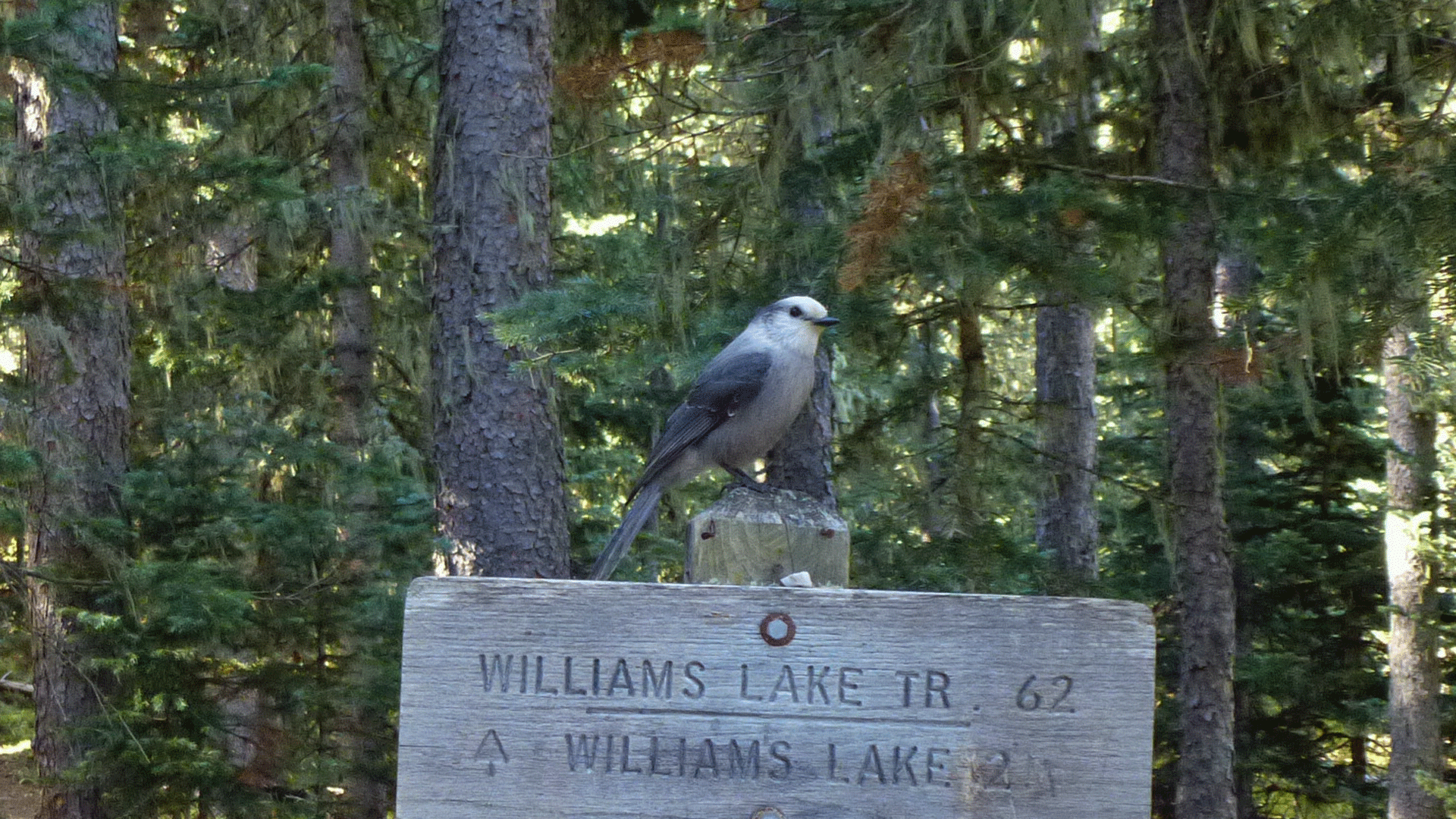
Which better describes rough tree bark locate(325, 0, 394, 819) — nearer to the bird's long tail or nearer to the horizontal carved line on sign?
the bird's long tail

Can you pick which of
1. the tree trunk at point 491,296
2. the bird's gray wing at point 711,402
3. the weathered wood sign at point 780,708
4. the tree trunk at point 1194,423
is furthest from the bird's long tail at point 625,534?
the tree trunk at point 491,296

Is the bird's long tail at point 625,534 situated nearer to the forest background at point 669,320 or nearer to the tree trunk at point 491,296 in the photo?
the forest background at point 669,320

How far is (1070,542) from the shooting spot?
1037cm

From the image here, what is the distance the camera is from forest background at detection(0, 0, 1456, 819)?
15.7 feet

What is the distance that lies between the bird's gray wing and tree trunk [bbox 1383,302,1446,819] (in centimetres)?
624

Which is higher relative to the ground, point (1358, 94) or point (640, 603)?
point (1358, 94)

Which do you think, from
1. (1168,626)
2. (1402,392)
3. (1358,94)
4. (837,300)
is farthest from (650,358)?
(1168,626)

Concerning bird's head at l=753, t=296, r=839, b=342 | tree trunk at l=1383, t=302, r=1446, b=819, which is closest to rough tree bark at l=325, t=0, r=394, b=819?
bird's head at l=753, t=296, r=839, b=342

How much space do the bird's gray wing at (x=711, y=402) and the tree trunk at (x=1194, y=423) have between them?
6.81ft

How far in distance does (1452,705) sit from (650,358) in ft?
24.9

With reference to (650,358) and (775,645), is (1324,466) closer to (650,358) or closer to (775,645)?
(650,358)

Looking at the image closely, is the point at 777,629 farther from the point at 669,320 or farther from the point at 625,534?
the point at 669,320

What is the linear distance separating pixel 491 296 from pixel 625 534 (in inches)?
131

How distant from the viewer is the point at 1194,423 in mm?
5770
